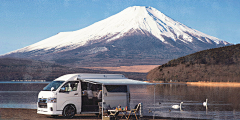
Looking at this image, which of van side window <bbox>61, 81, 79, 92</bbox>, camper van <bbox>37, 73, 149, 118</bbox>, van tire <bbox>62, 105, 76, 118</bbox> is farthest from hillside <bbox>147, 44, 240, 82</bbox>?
van tire <bbox>62, 105, 76, 118</bbox>

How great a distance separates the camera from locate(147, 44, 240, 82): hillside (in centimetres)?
11350

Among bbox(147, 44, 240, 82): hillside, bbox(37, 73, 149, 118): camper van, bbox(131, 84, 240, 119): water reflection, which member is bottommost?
bbox(131, 84, 240, 119): water reflection

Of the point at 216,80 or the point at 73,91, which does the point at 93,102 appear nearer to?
the point at 73,91

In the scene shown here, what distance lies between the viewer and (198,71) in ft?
392

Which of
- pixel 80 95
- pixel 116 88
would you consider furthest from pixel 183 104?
pixel 80 95

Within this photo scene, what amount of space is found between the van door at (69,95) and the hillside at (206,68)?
90359 mm

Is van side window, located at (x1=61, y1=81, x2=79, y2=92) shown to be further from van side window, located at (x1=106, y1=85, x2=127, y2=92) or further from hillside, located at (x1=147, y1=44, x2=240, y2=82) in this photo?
hillside, located at (x1=147, y1=44, x2=240, y2=82)

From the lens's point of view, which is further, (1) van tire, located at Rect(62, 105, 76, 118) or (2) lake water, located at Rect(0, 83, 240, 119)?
(2) lake water, located at Rect(0, 83, 240, 119)

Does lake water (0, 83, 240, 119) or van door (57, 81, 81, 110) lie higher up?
van door (57, 81, 81, 110)

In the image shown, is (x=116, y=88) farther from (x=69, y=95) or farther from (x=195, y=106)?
(x=195, y=106)

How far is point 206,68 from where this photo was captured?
4670 inches

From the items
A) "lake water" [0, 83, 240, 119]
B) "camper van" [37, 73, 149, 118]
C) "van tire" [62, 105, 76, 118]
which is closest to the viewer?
"camper van" [37, 73, 149, 118]

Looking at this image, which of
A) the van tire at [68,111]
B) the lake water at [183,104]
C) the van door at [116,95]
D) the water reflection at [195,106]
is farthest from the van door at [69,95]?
the water reflection at [195,106]

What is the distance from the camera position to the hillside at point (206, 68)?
11350cm
